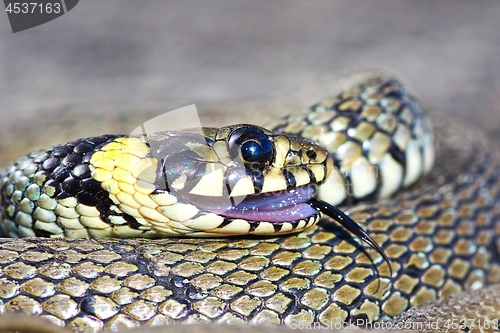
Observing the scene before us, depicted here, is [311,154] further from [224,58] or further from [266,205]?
[224,58]

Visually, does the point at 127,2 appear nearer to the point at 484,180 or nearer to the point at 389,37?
the point at 389,37

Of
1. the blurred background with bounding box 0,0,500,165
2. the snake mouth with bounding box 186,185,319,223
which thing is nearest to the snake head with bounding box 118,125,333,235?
the snake mouth with bounding box 186,185,319,223

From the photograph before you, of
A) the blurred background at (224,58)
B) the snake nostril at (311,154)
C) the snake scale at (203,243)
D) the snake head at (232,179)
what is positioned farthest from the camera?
the blurred background at (224,58)

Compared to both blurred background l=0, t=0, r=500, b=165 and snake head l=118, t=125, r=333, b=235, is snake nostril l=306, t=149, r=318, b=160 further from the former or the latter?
blurred background l=0, t=0, r=500, b=165

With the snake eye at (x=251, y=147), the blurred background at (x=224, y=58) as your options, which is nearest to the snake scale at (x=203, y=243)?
the snake eye at (x=251, y=147)

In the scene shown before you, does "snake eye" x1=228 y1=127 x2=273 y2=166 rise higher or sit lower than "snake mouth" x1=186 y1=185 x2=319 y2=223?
higher

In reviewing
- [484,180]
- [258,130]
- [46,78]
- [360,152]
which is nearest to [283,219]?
[258,130]

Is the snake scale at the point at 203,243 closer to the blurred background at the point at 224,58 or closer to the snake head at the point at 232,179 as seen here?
the snake head at the point at 232,179

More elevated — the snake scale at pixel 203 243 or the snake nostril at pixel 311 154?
the snake nostril at pixel 311 154

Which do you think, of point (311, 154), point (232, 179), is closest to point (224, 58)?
point (311, 154)
